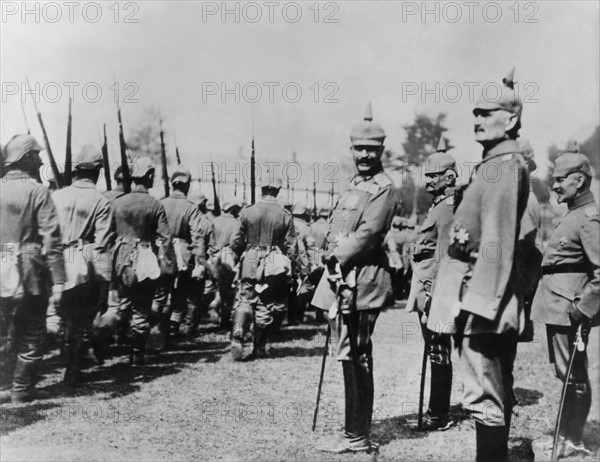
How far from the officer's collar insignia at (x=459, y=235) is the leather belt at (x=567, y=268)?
4.92ft

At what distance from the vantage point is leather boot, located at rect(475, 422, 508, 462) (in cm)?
401

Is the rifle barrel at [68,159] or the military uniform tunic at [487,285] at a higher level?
the rifle barrel at [68,159]

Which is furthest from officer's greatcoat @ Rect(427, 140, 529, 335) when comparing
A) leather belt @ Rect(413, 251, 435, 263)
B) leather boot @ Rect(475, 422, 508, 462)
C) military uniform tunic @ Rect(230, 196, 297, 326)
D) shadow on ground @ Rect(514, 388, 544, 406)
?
military uniform tunic @ Rect(230, 196, 297, 326)

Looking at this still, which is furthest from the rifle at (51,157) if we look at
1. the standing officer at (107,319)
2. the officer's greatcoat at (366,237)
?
the officer's greatcoat at (366,237)

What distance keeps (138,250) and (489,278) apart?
5126mm

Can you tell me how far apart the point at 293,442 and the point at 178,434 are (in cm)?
99

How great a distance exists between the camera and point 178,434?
5.36 meters

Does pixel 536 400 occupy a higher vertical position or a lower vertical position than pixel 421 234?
lower

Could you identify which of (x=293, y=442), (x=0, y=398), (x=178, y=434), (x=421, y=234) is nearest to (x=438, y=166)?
(x=421, y=234)

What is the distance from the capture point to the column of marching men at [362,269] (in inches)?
159

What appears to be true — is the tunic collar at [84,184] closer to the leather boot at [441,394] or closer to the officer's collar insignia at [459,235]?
the leather boot at [441,394]

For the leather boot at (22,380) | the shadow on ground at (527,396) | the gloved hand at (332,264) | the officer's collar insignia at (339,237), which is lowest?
the shadow on ground at (527,396)

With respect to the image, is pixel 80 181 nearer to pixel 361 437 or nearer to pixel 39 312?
pixel 39 312

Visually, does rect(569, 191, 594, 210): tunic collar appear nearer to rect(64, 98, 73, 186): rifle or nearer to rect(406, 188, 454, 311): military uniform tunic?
rect(406, 188, 454, 311): military uniform tunic
